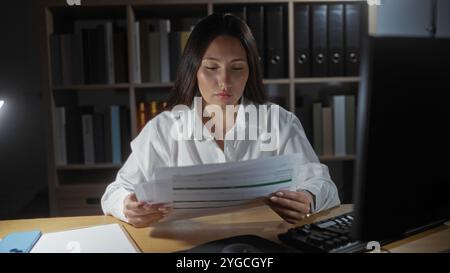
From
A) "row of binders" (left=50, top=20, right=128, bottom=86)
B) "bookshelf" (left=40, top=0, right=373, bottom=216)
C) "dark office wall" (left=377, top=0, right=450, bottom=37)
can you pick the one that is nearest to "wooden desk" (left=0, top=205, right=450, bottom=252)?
"dark office wall" (left=377, top=0, right=450, bottom=37)

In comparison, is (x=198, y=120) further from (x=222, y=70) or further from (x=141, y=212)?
(x=141, y=212)

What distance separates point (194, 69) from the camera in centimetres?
111

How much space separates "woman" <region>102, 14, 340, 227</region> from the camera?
1.06 m

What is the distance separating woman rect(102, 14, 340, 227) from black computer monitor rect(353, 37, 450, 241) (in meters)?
0.41

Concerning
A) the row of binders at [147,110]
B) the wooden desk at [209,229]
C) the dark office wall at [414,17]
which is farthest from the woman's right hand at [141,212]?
the row of binders at [147,110]

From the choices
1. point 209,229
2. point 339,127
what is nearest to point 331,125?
point 339,127

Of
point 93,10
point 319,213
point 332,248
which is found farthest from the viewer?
point 93,10

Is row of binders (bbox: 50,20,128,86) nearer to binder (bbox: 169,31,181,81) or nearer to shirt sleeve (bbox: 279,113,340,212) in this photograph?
binder (bbox: 169,31,181,81)

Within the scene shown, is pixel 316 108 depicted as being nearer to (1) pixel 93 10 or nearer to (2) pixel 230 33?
(2) pixel 230 33

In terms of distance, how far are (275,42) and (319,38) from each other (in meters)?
0.18

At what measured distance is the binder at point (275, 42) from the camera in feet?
5.18

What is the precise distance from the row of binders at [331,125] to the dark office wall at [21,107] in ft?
3.58

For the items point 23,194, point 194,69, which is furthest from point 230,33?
point 23,194
